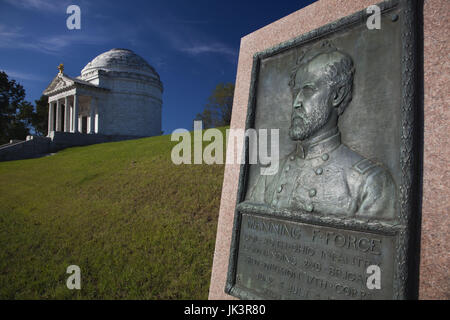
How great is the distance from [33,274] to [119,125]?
127 feet

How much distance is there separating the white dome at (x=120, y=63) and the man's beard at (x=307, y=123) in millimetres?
43558

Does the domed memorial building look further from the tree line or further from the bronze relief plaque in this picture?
the bronze relief plaque

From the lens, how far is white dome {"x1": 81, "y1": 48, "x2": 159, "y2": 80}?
41125mm

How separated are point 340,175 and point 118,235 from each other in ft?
16.5

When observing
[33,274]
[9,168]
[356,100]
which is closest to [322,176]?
[356,100]

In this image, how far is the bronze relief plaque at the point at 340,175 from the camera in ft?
6.70

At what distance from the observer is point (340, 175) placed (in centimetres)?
238

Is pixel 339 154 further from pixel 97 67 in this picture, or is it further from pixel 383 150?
pixel 97 67

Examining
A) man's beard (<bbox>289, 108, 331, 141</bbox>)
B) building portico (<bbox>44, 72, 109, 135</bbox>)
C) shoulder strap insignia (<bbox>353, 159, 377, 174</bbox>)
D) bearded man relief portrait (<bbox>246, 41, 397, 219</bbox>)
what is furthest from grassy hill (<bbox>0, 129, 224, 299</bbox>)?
building portico (<bbox>44, 72, 109, 135</bbox>)

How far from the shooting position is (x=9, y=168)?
55.0 ft

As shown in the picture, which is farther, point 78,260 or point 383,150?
point 78,260

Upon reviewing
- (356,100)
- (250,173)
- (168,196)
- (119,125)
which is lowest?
(168,196)

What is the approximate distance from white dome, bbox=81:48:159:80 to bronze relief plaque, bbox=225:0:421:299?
43441mm

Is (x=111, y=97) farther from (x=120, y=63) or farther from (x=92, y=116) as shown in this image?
(x=120, y=63)
